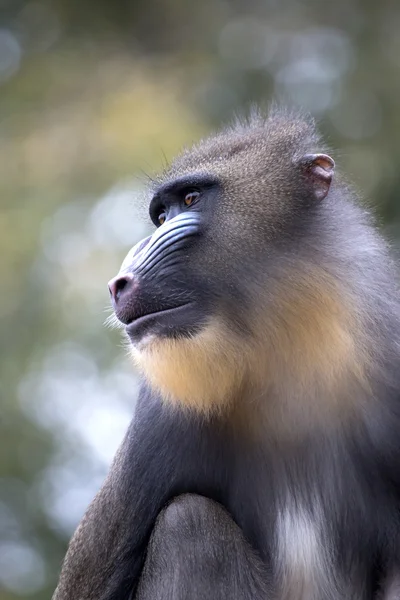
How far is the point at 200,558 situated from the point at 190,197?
1295 millimetres

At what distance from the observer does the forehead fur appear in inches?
164

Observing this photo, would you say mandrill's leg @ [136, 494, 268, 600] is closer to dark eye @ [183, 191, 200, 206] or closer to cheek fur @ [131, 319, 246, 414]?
cheek fur @ [131, 319, 246, 414]

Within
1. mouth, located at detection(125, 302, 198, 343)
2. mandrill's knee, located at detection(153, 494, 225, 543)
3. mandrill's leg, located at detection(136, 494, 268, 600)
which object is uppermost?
mouth, located at detection(125, 302, 198, 343)

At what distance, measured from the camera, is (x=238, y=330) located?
3.92 m

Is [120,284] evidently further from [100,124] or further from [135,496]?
[100,124]

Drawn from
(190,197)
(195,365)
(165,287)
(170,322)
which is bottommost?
(195,365)

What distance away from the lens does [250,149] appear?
427 cm

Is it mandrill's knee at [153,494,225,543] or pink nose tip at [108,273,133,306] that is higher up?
pink nose tip at [108,273,133,306]

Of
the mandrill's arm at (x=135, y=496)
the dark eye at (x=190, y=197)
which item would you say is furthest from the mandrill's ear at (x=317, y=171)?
the mandrill's arm at (x=135, y=496)

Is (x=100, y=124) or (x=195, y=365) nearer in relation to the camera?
(x=195, y=365)

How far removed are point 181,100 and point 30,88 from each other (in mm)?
2044

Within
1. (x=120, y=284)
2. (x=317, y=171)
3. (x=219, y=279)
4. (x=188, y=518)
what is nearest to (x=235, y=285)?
(x=219, y=279)

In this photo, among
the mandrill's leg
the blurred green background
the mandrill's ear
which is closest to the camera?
the mandrill's leg

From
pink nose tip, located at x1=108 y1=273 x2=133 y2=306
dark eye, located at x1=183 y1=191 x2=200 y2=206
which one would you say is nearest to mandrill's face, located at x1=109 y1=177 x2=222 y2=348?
pink nose tip, located at x1=108 y1=273 x2=133 y2=306
